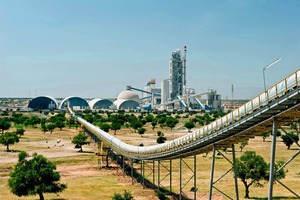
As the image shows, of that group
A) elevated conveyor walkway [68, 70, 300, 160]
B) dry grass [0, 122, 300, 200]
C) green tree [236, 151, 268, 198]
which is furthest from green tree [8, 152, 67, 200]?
green tree [236, 151, 268, 198]

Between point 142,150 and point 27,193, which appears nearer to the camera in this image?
point 27,193

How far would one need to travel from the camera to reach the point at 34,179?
48.8 m

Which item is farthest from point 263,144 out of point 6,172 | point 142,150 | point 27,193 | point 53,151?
point 27,193

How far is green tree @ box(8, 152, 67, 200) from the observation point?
4812 centimetres

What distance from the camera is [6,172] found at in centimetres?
7256

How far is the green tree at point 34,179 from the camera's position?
158 feet

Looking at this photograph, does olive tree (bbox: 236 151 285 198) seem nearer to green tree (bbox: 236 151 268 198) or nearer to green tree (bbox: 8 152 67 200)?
green tree (bbox: 236 151 268 198)

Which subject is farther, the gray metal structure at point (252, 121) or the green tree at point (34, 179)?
the green tree at point (34, 179)

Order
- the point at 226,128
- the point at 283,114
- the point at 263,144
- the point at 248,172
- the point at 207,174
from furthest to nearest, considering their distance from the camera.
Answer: the point at 263,144
the point at 207,174
the point at 248,172
the point at 226,128
the point at 283,114

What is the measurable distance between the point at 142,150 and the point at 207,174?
54.0 ft

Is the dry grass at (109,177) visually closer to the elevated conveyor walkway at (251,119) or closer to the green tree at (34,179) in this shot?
the green tree at (34,179)

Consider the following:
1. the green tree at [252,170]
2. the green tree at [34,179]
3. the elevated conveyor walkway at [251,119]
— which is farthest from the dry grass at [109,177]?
the elevated conveyor walkway at [251,119]

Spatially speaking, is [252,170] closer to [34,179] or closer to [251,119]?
[251,119]

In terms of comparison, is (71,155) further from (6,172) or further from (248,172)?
(248,172)
